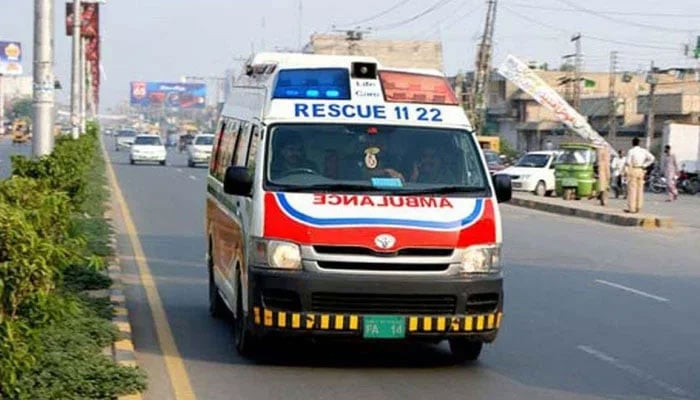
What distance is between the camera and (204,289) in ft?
49.3

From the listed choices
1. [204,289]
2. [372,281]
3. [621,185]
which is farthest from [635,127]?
[372,281]

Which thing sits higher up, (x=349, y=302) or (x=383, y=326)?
(x=349, y=302)

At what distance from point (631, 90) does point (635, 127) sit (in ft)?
72.1

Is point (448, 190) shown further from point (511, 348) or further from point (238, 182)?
point (511, 348)

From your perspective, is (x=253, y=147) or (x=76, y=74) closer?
(x=253, y=147)

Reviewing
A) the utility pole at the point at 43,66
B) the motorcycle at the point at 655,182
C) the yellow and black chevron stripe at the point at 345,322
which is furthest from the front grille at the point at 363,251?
the motorcycle at the point at 655,182

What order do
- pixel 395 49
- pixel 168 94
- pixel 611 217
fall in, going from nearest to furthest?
pixel 611 217 < pixel 395 49 < pixel 168 94

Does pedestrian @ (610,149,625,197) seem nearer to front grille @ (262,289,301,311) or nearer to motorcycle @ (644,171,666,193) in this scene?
motorcycle @ (644,171,666,193)

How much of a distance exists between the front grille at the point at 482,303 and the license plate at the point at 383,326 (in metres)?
0.53

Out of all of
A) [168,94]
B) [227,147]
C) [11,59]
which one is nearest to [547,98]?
[227,147]

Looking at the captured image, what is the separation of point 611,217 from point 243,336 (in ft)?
71.2

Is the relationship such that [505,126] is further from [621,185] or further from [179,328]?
[179,328]

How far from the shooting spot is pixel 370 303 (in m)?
9.51

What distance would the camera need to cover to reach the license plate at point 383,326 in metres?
9.52
